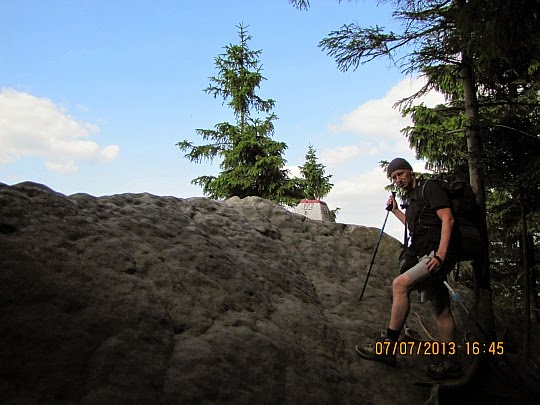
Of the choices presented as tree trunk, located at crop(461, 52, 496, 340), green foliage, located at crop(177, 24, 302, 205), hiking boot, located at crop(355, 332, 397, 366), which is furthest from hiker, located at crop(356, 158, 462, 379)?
green foliage, located at crop(177, 24, 302, 205)

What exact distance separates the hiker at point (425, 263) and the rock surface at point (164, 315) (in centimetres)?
30

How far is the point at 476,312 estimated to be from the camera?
22.6 ft

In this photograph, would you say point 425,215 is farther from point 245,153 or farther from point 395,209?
point 245,153

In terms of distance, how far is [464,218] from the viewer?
4910 millimetres

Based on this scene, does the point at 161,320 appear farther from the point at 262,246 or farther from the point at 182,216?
the point at 262,246

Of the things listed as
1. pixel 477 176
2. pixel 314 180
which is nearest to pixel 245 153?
pixel 314 180

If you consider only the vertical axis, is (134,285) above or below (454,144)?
below

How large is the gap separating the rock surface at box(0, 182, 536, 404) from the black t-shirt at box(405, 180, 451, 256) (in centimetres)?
146

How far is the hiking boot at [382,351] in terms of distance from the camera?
4805mm

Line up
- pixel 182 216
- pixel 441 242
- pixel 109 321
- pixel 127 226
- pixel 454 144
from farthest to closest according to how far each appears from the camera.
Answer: pixel 454 144
pixel 182 216
pixel 127 226
pixel 441 242
pixel 109 321

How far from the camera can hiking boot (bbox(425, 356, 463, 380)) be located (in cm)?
486

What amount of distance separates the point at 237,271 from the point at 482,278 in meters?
3.35

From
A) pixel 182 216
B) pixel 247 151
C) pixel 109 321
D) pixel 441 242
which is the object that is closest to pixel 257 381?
pixel 109 321

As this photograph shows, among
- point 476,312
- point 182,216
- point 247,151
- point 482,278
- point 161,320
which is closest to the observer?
point 161,320
